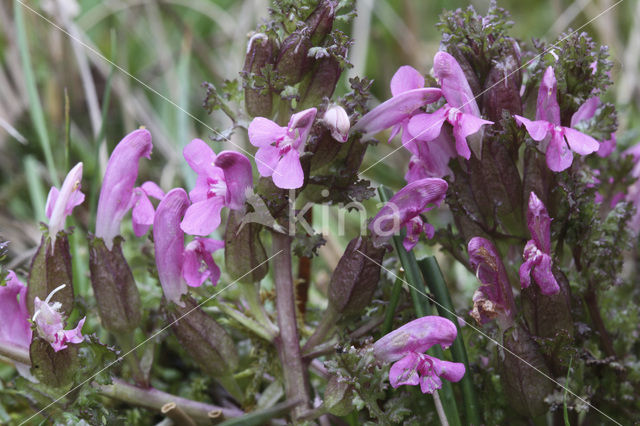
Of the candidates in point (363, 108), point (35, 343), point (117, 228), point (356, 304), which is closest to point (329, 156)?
point (363, 108)

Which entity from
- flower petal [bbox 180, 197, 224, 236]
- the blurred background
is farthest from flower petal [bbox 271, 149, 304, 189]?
the blurred background

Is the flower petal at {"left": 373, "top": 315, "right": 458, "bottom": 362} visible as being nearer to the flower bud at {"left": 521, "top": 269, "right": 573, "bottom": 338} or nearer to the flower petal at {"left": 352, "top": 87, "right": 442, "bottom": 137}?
the flower bud at {"left": 521, "top": 269, "right": 573, "bottom": 338}

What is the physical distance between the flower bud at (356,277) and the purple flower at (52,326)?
1.12 feet

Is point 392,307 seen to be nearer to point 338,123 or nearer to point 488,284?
point 488,284

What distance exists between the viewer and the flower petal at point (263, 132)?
80cm

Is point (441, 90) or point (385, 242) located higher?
point (441, 90)

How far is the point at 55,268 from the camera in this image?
91cm

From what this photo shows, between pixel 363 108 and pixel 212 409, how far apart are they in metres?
0.51

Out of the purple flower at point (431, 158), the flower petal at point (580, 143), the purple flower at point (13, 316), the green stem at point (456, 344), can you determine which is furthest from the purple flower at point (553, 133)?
the purple flower at point (13, 316)

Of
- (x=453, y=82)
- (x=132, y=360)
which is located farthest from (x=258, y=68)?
(x=132, y=360)

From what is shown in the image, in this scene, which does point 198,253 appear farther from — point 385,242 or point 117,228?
point 385,242

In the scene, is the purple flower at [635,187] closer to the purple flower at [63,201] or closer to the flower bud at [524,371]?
the flower bud at [524,371]

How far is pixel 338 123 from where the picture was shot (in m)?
0.80

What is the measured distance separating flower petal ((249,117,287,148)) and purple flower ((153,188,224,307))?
0.15 meters
